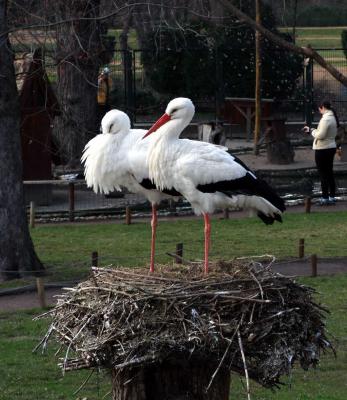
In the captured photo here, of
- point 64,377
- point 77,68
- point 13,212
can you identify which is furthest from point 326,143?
point 64,377

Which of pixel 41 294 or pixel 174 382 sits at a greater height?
pixel 174 382

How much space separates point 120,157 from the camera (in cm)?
1236

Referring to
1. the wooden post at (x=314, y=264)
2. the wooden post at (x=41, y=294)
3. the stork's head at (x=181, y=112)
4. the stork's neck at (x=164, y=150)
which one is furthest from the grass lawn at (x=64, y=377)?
the wooden post at (x=314, y=264)

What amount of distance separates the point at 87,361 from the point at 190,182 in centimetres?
352

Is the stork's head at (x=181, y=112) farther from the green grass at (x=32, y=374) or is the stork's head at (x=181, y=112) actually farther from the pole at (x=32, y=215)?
the pole at (x=32, y=215)

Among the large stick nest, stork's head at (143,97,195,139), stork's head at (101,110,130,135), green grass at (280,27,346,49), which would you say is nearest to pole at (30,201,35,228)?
stork's head at (101,110,130,135)

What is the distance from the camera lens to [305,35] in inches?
2355

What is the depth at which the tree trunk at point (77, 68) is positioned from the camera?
16562 mm

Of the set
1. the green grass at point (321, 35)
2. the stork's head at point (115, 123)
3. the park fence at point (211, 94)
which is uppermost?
the green grass at point (321, 35)

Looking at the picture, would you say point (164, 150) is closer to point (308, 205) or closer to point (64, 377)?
point (64, 377)

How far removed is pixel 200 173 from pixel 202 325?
138 inches

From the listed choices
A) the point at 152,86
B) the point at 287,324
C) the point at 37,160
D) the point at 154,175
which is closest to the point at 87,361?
the point at 287,324

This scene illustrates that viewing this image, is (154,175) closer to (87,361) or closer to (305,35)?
(87,361)

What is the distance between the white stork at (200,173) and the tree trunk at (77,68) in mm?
3869
